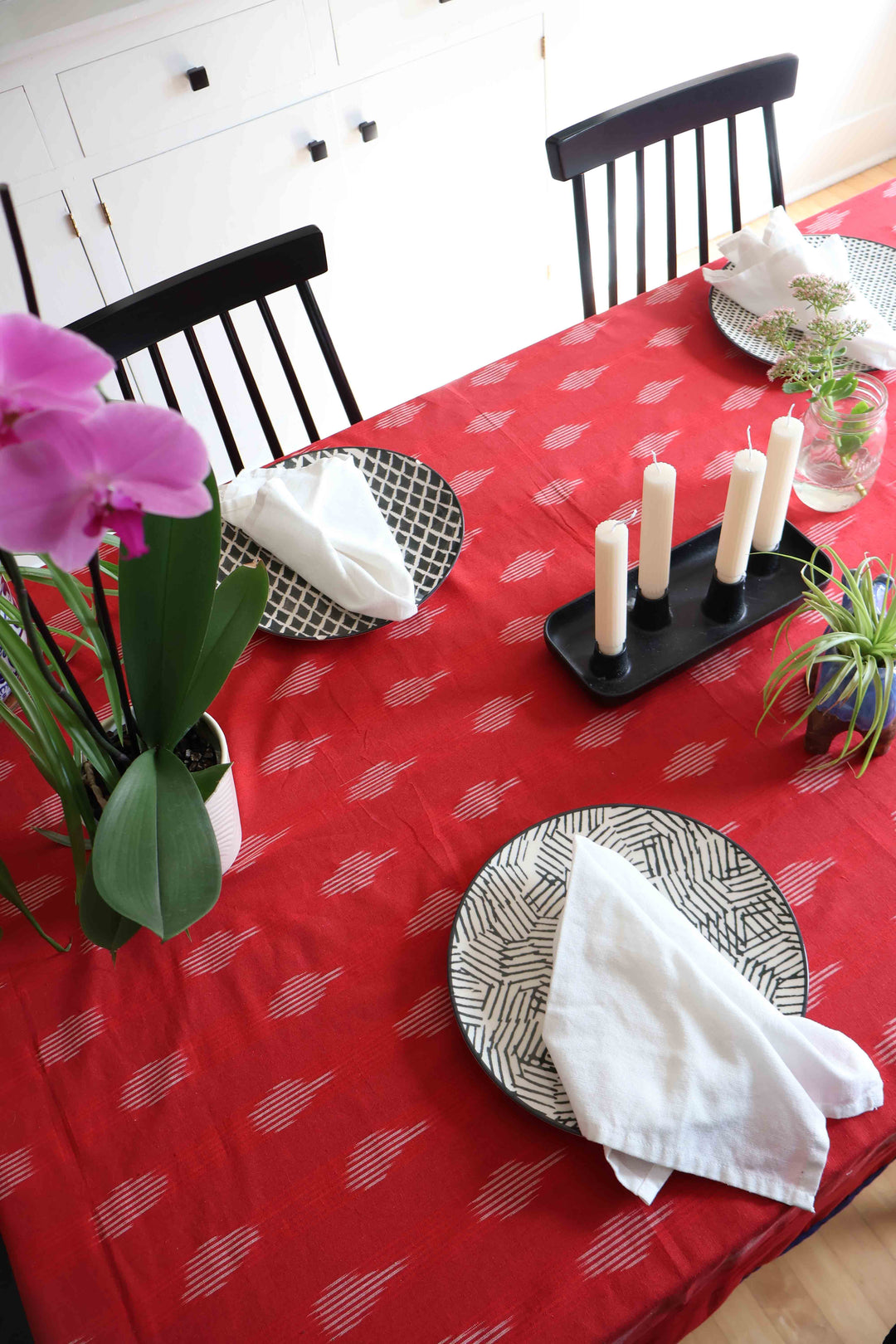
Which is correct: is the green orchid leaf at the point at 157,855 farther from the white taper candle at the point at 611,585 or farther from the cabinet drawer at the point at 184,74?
the cabinet drawer at the point at 184,74

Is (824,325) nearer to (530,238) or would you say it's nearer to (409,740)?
(409,740)

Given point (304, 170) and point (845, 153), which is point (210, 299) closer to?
point (304, 170)

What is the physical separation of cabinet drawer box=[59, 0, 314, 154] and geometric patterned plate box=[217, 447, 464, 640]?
95cm

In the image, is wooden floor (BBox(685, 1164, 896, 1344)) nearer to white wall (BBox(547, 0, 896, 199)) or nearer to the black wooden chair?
the black wooden chair

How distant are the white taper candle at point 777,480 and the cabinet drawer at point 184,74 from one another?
1.34 meters

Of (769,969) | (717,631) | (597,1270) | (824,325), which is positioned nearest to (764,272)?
(824,325)

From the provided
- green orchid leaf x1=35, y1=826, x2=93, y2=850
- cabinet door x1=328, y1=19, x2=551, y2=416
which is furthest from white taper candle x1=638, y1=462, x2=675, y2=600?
cabinet door x1=328, y1=19, x2=551, y2=416

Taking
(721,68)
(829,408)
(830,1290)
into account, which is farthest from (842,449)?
(721,68)

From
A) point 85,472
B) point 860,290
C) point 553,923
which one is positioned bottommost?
point 553,923

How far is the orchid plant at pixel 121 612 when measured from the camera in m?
0.40

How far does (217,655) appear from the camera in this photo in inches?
27.5

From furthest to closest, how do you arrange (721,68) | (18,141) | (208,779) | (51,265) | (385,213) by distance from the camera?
1. (721,68)
2. (385,213)
3. (51,265)
4. (18,141)
5. (208,779)

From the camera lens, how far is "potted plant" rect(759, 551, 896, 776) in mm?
780

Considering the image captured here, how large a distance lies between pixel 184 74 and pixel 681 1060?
1.73 meters
